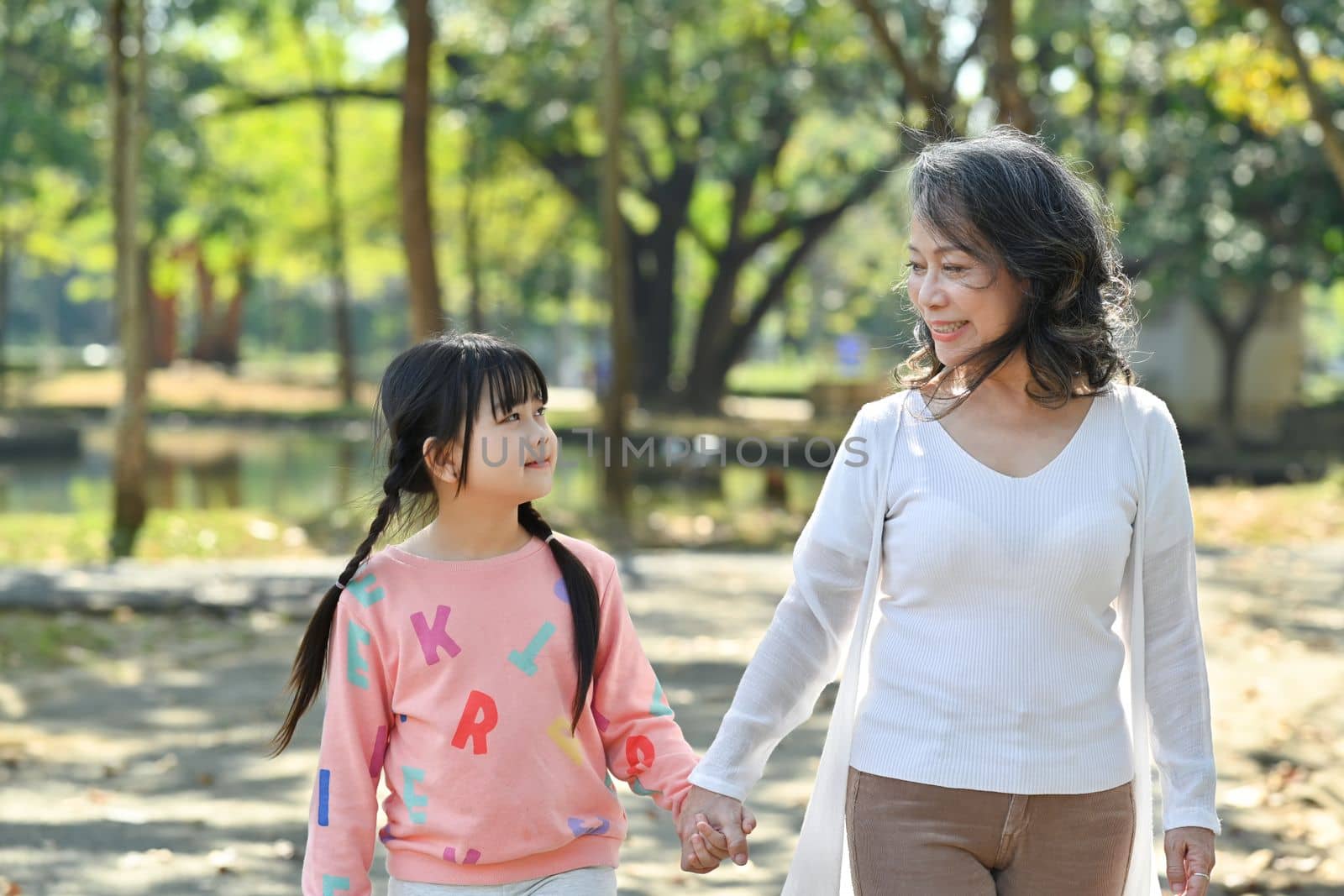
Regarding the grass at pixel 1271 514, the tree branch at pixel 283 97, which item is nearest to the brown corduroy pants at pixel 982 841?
the grass at pixel 1271 514

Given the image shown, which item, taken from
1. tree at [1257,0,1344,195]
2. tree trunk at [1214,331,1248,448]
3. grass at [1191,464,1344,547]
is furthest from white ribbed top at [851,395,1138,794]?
tree trunk at [1214,331,1248,448]

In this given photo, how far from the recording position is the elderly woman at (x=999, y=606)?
2584mm

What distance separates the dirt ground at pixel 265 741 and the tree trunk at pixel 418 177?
4.57 metres

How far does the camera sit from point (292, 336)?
8175 cm

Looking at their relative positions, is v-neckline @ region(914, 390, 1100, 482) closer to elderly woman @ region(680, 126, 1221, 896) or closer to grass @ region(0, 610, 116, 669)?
elderly woman @ region(680, 126, 1221, 896)

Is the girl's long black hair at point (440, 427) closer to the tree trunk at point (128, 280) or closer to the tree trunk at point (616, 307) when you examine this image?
the tree trunk at point (128, 280)

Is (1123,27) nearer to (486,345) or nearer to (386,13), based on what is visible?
(386,13)

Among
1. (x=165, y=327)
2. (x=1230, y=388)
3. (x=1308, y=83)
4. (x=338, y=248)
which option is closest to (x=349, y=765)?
(x=1308, y=83)

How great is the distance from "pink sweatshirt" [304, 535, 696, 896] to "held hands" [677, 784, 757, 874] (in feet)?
0.53

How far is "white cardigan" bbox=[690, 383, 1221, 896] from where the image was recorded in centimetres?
269

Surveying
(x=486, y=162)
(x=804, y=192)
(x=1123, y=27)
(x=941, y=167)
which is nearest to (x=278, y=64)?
(x=804, y=192)

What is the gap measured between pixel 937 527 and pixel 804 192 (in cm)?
3434

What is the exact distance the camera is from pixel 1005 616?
2592 millimetres

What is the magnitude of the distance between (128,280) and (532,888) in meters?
11.9
